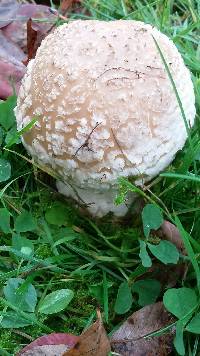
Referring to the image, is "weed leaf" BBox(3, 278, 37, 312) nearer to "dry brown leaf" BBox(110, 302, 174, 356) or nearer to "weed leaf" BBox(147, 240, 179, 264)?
"dry brown leaf" BBox(110, 302, 174, 356)

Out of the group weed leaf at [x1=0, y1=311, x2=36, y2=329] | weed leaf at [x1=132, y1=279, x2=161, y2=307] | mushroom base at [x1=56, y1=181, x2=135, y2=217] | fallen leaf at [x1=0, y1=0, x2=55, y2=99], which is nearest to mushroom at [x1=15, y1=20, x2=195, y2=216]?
mushroom base at [x1=56, y1=181, x2=135, y2=217]

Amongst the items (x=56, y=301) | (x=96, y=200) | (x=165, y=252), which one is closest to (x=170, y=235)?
(x=165, y=252)

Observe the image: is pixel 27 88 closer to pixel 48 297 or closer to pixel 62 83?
pixel 62 83

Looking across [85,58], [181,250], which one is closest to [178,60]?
[85,58]

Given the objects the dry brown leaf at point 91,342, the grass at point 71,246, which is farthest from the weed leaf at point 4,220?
the dry brown leaf at point 91,342

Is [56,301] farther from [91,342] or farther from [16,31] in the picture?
[16,31]

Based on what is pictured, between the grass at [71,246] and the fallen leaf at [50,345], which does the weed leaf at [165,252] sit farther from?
the fallen leaf at [50,345]
